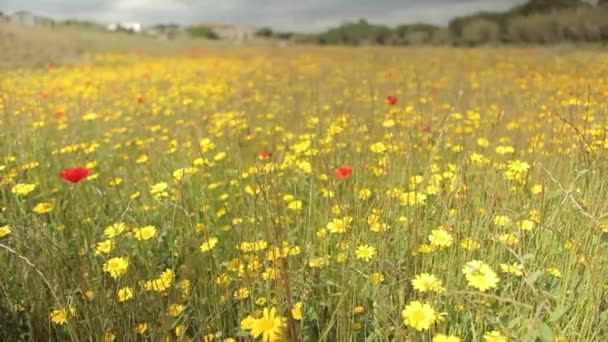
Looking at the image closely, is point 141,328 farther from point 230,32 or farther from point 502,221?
point 230,32

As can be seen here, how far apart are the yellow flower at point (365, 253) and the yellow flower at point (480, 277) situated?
35cm

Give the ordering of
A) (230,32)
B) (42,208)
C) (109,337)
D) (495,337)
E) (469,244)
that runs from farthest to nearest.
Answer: (230,32) < (42,208) < (469,244) < (109,337) < (495,337)

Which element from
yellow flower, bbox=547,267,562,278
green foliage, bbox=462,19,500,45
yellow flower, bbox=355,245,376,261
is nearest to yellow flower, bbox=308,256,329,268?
yellow flower, bbox=355,245,376,261

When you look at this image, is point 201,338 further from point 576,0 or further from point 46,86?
point 576,0

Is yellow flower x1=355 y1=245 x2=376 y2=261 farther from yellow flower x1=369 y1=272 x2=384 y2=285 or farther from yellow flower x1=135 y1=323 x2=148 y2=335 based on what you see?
yellow flower x1=135 y1=323 x2=148 y2=335

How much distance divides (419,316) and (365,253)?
16.8 inches

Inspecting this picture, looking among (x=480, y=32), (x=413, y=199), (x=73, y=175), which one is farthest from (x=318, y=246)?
(x=480, y=32)

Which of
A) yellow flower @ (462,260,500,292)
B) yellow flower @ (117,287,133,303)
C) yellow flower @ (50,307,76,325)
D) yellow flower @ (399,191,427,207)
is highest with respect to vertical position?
yellow flower @ (399,191,427,207)

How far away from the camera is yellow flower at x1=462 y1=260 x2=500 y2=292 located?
44.6 inches

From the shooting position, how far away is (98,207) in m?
2.21

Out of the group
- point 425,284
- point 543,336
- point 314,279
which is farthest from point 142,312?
point 543,336

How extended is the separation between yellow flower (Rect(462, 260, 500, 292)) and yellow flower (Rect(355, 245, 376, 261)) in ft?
1.15

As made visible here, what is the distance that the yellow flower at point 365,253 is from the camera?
1.46 meters

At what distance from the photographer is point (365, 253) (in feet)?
4.86
